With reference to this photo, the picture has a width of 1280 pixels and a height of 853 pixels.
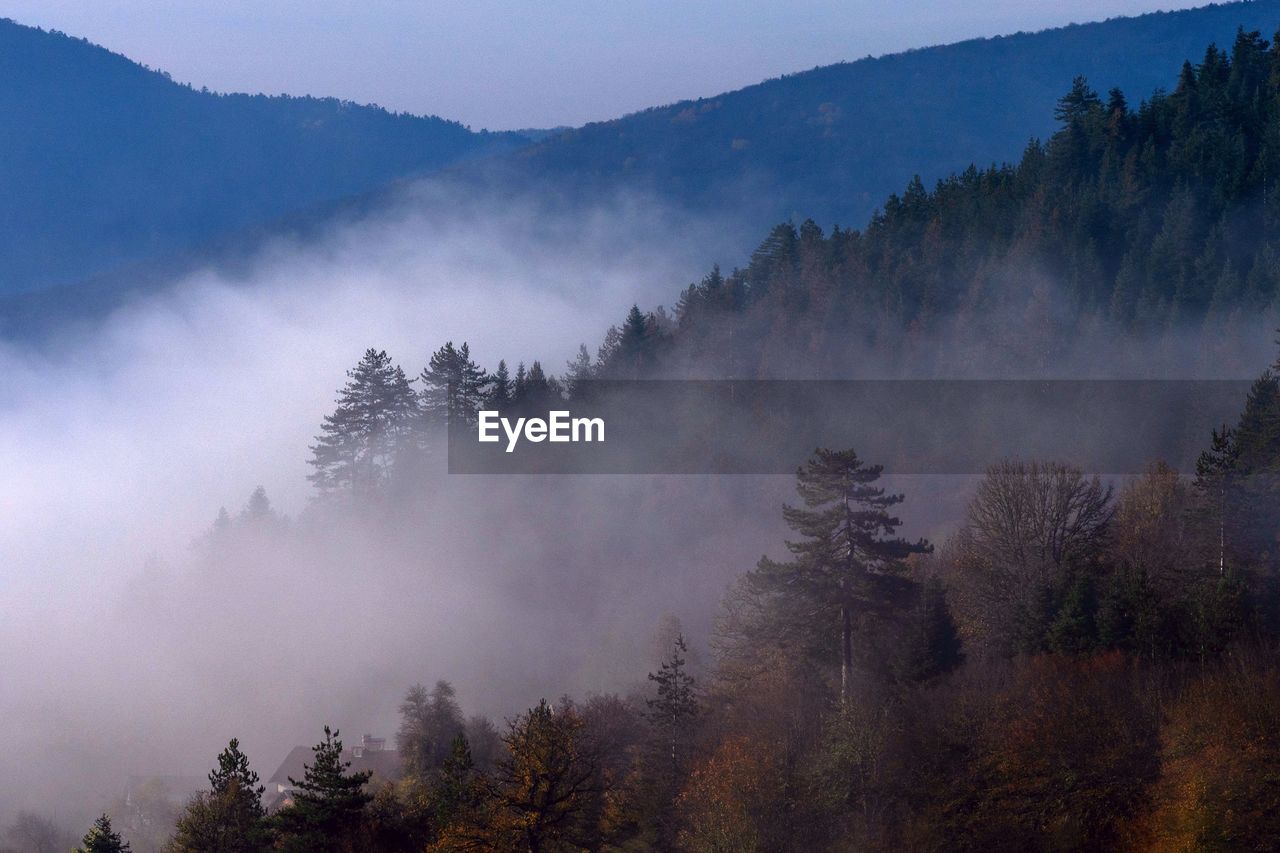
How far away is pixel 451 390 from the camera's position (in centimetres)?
8494

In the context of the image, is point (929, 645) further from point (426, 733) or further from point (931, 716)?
point (426, 733)

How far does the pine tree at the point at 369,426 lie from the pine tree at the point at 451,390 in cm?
174

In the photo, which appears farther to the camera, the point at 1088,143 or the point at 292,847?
the point at 1088,143

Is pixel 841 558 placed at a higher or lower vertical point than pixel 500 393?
lower

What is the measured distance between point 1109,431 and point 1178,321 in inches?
418

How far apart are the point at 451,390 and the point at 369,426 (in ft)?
22.2

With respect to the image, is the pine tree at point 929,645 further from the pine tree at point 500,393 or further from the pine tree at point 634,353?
the pine tree at point 634,353

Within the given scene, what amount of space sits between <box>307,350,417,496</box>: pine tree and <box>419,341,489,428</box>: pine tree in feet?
5.70

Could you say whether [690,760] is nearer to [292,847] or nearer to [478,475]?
[292,847]

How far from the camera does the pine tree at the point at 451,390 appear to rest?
85.1 meters

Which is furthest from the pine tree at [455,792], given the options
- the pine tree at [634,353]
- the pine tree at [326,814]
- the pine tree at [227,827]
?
the pine tree at [634,353]

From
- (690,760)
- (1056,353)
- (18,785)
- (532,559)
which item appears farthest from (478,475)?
(690,760)

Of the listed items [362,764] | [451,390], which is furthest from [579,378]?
[362,764]

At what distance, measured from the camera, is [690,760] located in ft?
123
